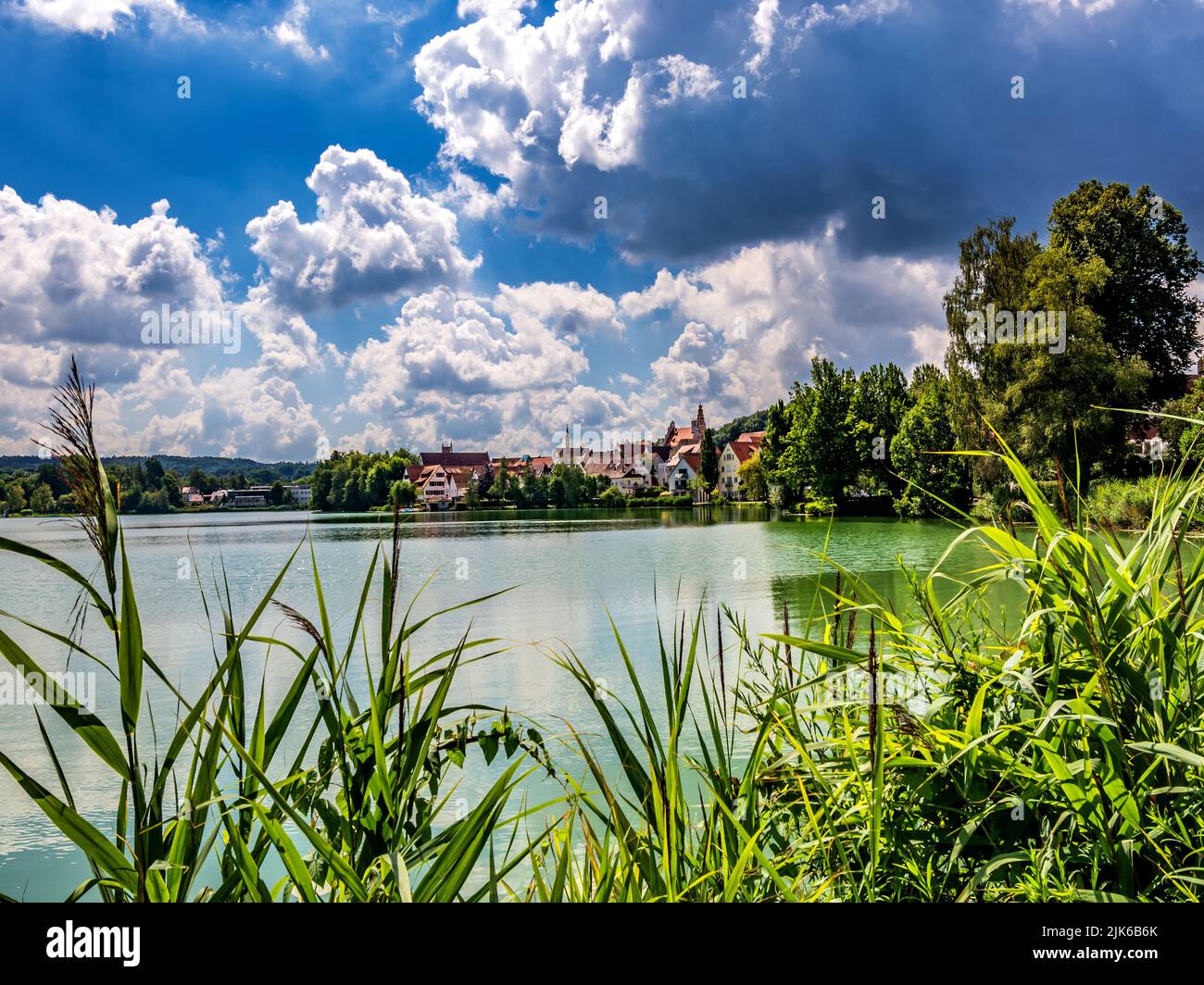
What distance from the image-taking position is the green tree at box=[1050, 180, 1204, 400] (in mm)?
26062

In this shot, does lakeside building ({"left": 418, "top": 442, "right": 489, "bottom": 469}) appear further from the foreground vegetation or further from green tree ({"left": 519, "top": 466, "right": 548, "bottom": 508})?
the foreground vegetation

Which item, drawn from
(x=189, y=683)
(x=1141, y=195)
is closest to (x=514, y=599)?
(x=189, y=683)

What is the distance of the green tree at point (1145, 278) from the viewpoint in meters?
26.1

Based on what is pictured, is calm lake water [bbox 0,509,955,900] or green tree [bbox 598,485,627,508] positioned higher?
green tree [bbox 598,485,627,508]

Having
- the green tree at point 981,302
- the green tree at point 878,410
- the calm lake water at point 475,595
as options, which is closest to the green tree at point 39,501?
the calm lake water at point 475,595

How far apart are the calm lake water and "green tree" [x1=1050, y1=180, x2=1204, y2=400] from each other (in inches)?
328

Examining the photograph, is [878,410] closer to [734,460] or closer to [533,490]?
[734,460]

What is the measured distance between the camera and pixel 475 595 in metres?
15.6

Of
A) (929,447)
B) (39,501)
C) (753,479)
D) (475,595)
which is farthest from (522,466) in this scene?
(39,501)

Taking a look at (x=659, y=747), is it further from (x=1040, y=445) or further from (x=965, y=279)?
(x=965, y=279)

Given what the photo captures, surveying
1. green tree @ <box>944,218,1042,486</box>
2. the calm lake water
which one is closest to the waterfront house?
the calm lake water

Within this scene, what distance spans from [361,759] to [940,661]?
130cm

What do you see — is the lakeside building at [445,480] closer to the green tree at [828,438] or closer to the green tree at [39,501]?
the green tree at [828,438]
